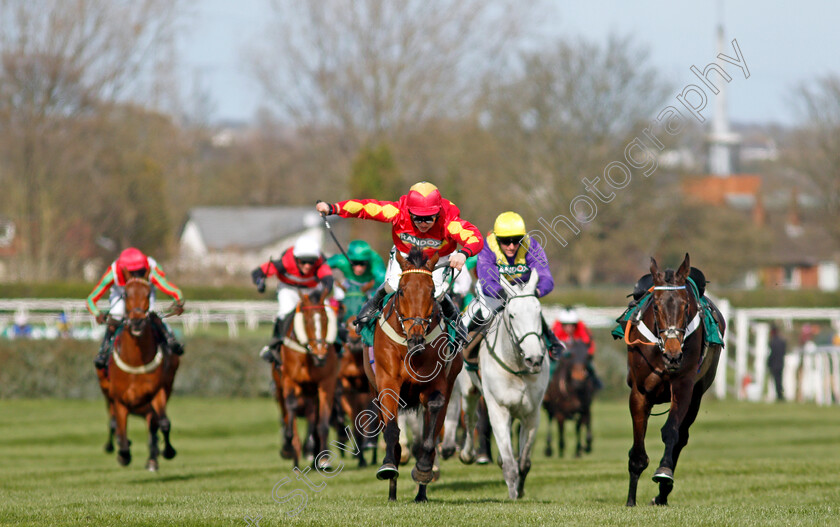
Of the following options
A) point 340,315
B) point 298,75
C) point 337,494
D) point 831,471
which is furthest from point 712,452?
point 298,75

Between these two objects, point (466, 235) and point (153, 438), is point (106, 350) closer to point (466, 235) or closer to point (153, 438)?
point (153, 438)

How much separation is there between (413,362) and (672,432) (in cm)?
212

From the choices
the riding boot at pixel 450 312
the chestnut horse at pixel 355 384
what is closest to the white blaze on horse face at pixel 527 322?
the riding boot at pixel 450 312

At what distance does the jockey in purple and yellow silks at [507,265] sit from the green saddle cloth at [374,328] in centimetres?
97

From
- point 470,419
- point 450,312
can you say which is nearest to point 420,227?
point 450,312

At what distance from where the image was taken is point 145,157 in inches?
1681

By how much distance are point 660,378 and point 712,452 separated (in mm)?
11165

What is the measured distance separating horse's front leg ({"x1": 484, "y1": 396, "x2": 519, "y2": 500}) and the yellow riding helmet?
56.4 inches

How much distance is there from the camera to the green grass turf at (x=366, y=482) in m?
7.83

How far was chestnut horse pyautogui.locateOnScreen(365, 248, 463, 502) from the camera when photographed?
26.8 ft

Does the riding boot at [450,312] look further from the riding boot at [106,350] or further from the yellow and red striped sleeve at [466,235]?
the riding boot at [106,350]

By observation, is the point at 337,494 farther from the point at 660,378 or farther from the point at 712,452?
the point at 712,452

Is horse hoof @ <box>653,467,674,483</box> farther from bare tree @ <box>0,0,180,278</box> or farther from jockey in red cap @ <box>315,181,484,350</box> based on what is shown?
bare tree @ <box>0,0,180,278</box>

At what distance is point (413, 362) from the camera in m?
8.56
